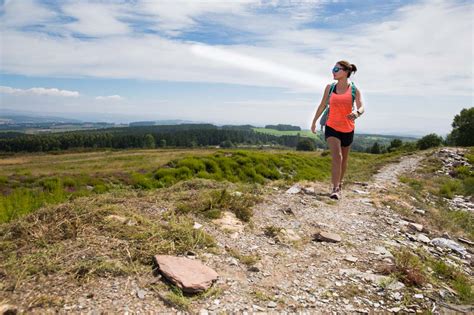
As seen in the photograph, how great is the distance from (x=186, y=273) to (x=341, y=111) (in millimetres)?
5702

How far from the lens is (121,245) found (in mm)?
3861

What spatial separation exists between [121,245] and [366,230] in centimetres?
448

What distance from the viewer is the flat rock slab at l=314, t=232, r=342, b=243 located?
4996 mm

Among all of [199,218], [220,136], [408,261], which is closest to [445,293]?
[408,261]

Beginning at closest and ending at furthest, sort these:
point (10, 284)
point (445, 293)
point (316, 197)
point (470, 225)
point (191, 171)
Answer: point (10, 284) < point (445, 293) < point (470, 225) < point (316, 197) < point (191, 171)

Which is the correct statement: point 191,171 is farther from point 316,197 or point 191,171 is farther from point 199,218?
point 199,218

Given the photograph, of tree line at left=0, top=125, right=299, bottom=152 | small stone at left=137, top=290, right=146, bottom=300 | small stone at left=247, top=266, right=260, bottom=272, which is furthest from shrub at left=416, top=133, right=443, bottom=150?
tree line at left=0, top=125, right=299, bottom=152

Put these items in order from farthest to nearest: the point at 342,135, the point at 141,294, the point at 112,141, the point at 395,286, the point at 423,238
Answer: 1. the point at 112,141
2. the point at 342,135
3. the point at 423,238
4. the point at 395,286
5. the point at 141,294

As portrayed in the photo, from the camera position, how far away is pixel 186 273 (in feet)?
11.1

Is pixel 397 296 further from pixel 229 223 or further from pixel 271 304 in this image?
pixel 229 223

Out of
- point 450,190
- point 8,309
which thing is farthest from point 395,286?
point 450,190

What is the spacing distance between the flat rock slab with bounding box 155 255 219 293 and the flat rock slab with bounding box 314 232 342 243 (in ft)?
7.49

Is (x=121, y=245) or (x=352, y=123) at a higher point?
(x=352, y=123)

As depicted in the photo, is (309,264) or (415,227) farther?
(415,227)
